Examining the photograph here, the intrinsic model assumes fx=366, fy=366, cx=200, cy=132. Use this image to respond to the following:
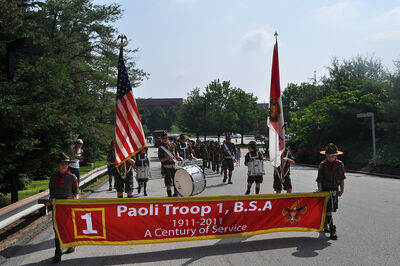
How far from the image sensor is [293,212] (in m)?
7.06

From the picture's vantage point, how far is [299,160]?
32.9 meters

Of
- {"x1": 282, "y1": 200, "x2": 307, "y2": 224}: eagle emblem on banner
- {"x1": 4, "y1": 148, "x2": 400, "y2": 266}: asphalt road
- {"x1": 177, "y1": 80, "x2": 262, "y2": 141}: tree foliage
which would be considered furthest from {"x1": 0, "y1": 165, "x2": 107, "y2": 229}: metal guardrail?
{"x1": 177, "y1": 80, "x2": 262, "y2": 141}: tree foliage

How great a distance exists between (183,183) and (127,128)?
2887 mm

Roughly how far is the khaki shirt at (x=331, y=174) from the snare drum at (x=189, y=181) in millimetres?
3550

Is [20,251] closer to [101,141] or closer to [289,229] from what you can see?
[289,229]

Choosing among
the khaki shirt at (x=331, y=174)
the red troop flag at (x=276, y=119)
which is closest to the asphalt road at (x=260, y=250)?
the khaki shirt at (x=331, y=174)

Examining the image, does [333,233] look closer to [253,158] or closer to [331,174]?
[331,174]

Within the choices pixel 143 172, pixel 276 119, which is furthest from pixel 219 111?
Answer: pixel 276 119

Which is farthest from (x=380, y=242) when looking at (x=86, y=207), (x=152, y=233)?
(x=86, y=207)

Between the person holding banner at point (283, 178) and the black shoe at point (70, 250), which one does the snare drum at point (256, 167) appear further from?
the black shoe at point (70, 250)

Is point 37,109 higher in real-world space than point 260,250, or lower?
higher

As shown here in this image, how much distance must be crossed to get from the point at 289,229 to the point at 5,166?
6798 millimetres

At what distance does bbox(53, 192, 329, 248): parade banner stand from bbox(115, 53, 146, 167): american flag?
5.23ft

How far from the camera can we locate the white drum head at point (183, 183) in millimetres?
9797
